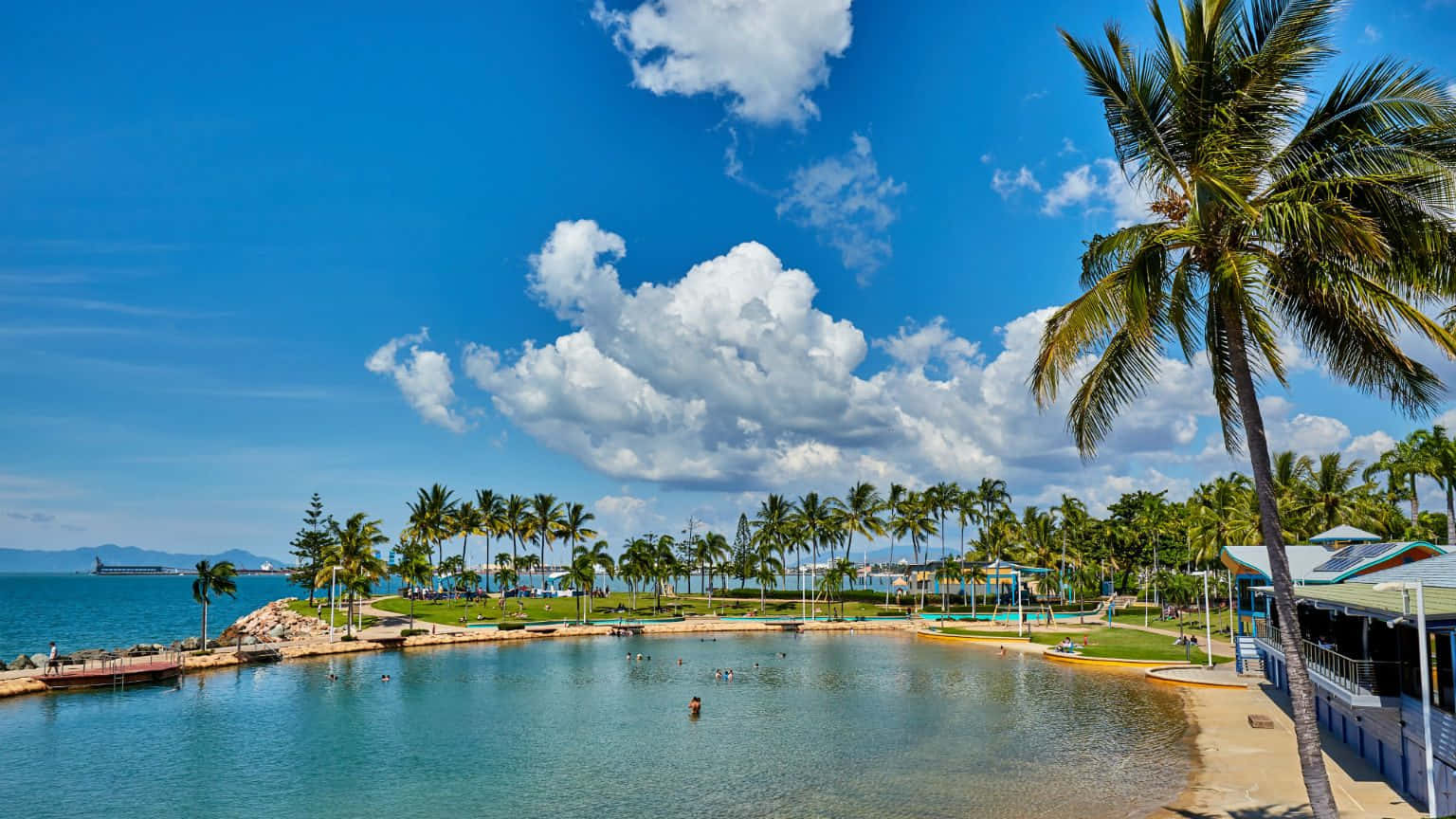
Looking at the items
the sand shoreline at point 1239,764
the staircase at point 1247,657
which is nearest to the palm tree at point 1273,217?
the sand shoreline at point 1239,764

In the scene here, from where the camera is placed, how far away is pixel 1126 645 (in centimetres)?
7000

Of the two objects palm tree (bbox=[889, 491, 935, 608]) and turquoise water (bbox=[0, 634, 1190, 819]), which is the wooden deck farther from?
palm tree (bbox=[889, 491, 935, 608])

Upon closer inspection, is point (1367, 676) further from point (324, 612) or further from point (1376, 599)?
point (324, 612)

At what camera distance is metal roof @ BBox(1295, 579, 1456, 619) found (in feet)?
62.3

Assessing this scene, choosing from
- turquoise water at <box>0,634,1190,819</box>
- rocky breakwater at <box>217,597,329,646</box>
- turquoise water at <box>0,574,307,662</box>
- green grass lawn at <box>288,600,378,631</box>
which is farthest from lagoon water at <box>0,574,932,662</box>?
turquoise water at <box>0,634,1190,819</box>

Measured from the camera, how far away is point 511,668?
6556cm

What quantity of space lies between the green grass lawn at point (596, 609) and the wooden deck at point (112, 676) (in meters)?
35.0

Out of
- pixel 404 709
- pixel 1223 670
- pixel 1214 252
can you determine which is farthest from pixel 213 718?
pixel 1223 670

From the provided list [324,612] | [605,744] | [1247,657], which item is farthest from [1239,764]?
[324,612]

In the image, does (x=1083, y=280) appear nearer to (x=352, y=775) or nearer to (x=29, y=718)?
(x=352, y=775)

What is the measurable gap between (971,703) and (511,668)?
35684 millimetres

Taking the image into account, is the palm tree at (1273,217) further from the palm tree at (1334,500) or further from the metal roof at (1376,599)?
the palm tree at (1334,500)

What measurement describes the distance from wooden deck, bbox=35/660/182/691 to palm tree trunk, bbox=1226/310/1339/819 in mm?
67761

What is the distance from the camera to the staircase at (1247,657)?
170 ft
